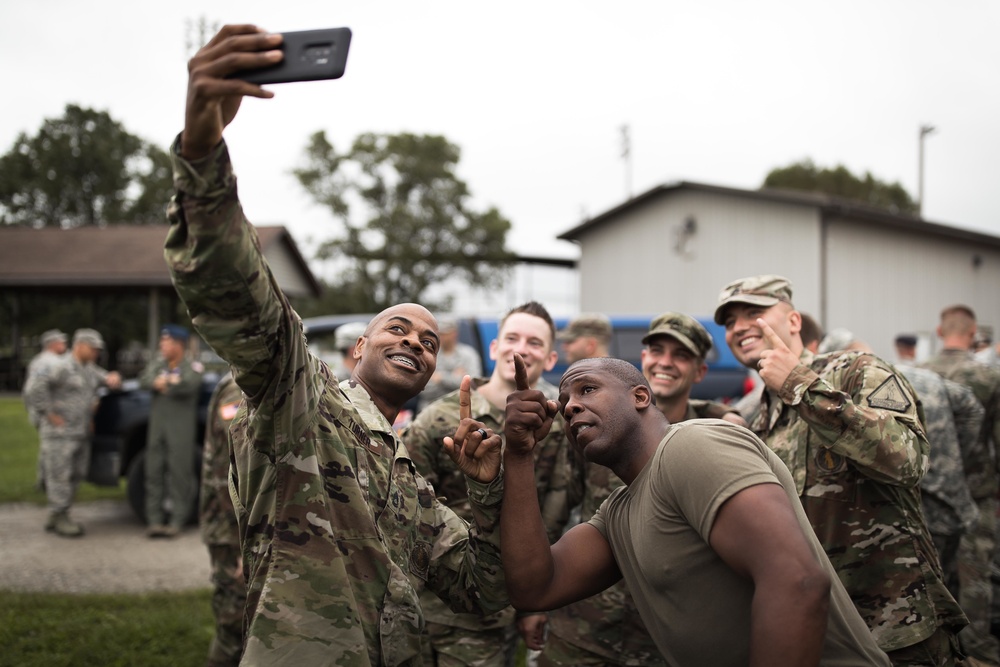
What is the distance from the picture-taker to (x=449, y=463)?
12.0ft

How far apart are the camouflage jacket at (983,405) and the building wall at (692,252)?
1342 cm

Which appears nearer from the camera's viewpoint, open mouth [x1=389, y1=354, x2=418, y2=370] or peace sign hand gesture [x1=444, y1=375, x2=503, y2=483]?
peace sign hand gesture [x1=444, y1=375, x2=503, y2=483]

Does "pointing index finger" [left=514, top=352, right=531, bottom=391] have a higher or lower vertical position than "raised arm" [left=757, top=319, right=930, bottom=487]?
higher

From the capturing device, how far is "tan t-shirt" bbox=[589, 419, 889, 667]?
1903 mm

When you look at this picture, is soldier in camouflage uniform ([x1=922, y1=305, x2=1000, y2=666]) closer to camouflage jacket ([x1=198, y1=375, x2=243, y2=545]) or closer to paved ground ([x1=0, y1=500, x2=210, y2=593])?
camouflage jacket ([x1=198, y1=375, x2=243, y2=545])

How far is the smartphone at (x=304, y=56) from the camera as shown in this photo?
159 centimetres

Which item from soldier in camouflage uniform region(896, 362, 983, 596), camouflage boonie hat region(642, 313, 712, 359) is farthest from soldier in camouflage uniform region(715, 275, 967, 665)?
soldier in camouflage uniform region(896, 362, 983, 596)

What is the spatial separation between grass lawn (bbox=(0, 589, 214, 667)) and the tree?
28.1m

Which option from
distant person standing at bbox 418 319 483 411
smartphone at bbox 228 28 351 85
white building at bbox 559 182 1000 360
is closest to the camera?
smartphone at bbox 228 28 351 85

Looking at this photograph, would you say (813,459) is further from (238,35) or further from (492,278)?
(492,278)

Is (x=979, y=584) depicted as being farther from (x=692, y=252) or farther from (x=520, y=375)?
(x=692, y=252)

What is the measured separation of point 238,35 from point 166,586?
5995 mm

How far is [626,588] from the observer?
3424 mm

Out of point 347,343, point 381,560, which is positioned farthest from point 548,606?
point 347,343
